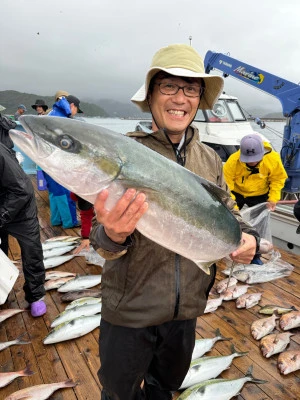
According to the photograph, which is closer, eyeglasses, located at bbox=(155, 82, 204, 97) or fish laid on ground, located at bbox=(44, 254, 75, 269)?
eyeglasses, located at bbox=(155, 82, 204, 97)

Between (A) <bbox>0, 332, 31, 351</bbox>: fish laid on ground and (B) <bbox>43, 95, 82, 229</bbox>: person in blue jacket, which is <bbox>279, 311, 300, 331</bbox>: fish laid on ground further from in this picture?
(B) <bbox>43, 95, 82, 229</bbox>: person in blue jacket

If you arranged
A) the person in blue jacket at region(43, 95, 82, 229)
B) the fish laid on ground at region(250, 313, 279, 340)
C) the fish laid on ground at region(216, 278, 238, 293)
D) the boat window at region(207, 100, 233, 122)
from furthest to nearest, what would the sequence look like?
the boat window at region(207, 100, 233, 122) < the person in blue jacket at region(43, 95, 82, 229) < the fish laid on ground at region(216, 278, 238, 293) < the fish laid on ground at region(250, 313, 279, 340)

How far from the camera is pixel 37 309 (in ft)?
12.6

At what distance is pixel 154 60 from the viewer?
186 cm

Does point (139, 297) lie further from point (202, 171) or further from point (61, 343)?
point (61, 343)

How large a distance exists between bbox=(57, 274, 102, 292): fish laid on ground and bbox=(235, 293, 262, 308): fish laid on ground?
2134 millimetres

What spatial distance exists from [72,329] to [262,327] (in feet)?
7.55

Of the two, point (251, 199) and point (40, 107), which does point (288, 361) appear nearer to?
point (251, 199)

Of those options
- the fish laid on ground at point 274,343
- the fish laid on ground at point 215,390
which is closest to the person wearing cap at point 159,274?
the fish laid on ground at point 215,390

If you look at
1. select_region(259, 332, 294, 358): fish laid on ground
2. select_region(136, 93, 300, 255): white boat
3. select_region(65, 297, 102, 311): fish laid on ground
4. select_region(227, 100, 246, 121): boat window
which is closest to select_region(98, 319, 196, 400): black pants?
select_region(259, 332, 294, 358): fish laid on ground

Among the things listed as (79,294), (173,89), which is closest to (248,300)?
(79,294)

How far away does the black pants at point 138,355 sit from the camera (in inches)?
72.4

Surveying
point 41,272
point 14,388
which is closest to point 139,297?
point 14,388

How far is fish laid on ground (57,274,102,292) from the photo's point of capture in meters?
4.42
